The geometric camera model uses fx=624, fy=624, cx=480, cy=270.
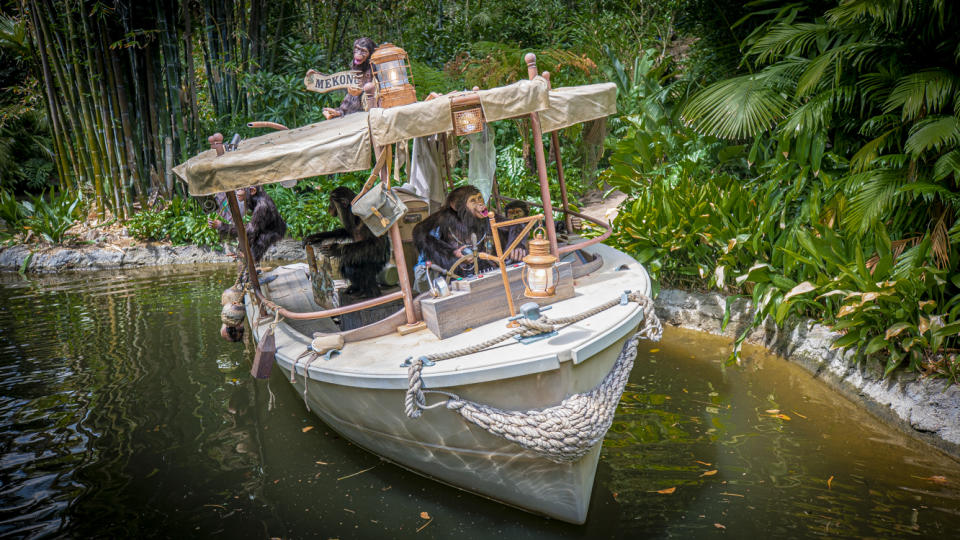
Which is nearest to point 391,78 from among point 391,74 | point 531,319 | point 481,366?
point 391,74

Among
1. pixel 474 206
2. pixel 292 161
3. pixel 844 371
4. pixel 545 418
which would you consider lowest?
pixel 844 371

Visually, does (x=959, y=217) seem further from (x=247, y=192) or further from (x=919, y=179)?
(x=247, y=192)

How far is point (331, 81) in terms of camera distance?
526cm

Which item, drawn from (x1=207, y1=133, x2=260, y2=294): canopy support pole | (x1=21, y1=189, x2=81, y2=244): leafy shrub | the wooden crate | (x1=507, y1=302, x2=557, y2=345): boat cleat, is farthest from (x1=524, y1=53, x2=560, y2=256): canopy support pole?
(x1=21, y1=189, x2=81, y2=244): leafy shrub

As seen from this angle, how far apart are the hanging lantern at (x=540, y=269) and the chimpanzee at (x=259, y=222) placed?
8.95ft

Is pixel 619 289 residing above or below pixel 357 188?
below

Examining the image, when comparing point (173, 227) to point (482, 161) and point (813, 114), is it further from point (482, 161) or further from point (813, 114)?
point (813, 114)

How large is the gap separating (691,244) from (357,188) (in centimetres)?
764

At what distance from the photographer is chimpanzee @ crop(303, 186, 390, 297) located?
17.5 ft

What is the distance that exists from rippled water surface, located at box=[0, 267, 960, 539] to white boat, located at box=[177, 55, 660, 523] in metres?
0.30

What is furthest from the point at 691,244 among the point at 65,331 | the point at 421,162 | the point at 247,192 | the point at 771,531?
the point at 65,331

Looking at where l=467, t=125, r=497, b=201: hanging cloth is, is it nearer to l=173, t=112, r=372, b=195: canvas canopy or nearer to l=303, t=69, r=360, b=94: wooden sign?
l=173, t=112, r=372, b=195: canvas canopy

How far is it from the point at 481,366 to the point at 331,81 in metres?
3.10

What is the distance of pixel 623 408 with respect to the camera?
498cm
